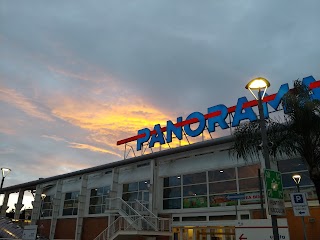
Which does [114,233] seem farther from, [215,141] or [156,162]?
[215,141]

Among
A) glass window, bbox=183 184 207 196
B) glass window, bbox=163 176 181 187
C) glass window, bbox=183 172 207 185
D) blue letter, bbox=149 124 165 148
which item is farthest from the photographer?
blue letter, bbox=149 124 165 148

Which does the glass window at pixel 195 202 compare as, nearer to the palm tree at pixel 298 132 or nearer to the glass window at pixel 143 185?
the glass window at pixel 143 185

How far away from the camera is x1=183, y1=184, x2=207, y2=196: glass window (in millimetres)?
23812

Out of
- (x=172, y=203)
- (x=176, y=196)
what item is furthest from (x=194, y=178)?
(x=172, y=203)

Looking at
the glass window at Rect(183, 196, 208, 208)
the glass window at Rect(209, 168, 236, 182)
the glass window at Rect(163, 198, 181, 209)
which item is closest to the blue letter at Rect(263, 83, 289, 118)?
the glass window at Rect(209, 168, 236, 182)

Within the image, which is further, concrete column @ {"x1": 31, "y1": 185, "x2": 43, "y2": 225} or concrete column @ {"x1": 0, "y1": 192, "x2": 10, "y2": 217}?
concrete column @ {"x1": 0, "y1": 192, "x2": 10, "y2": 217}

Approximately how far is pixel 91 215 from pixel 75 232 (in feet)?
7.89

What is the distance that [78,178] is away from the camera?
3547 centimetres

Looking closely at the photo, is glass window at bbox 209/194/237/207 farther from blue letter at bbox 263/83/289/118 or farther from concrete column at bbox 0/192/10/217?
concrete column at bbox 0/192/10/217

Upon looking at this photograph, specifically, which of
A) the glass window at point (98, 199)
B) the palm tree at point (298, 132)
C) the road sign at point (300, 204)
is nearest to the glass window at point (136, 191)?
the glass window at point (98, 199)

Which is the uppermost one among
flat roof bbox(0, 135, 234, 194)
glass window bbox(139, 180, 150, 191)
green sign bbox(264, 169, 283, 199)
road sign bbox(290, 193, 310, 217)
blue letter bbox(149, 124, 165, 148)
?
blue letter bbox(149, 124, 165, 148)

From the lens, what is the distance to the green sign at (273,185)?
966cm

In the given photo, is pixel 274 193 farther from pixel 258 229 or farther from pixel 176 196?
pixel 176 196

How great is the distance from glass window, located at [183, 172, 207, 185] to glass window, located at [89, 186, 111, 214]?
829cm
